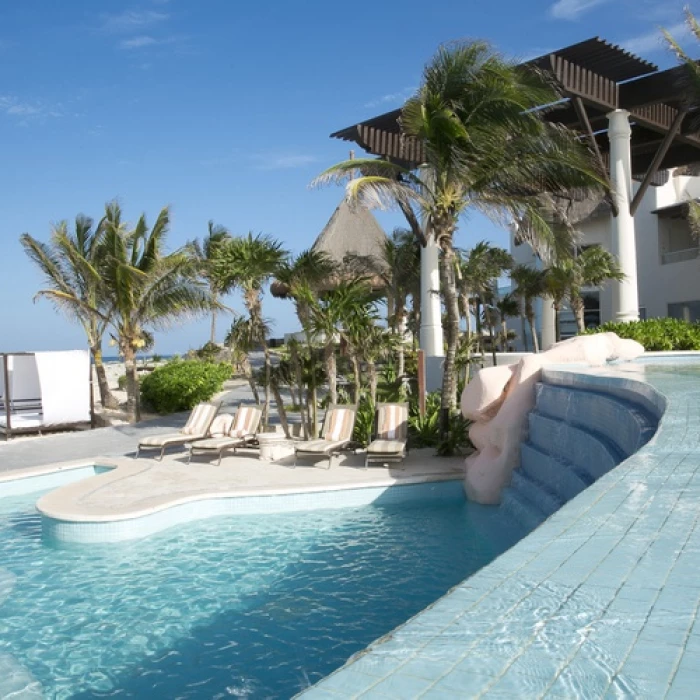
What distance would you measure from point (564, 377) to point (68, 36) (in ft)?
39.8

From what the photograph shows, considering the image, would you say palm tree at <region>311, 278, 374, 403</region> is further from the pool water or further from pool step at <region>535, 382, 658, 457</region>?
pool step at <region>535, 382, 658, 457</region>

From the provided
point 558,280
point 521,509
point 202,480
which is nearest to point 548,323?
point 558,280

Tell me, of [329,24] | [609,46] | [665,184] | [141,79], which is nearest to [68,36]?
[141,79]

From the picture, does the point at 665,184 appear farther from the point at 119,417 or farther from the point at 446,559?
the point at 446,559

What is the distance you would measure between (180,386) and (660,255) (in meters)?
17.4

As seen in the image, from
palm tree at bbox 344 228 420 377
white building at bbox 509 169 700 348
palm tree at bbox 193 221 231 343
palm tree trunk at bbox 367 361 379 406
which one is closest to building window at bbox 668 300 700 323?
white building at bbox 509 169 700 348

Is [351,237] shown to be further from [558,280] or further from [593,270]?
[593,270]

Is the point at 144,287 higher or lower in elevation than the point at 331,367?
higher

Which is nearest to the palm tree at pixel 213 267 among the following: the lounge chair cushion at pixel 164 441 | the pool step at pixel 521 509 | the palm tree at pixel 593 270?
the lounge chair cushion at pixel 164 441

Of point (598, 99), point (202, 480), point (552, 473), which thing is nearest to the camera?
point (552, 473)

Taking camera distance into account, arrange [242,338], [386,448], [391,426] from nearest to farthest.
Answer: [386,448]
[391,426]
[242,338]

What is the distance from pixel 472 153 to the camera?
1178 cm

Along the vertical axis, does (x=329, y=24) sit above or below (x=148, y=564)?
above

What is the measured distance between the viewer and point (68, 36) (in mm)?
14578
